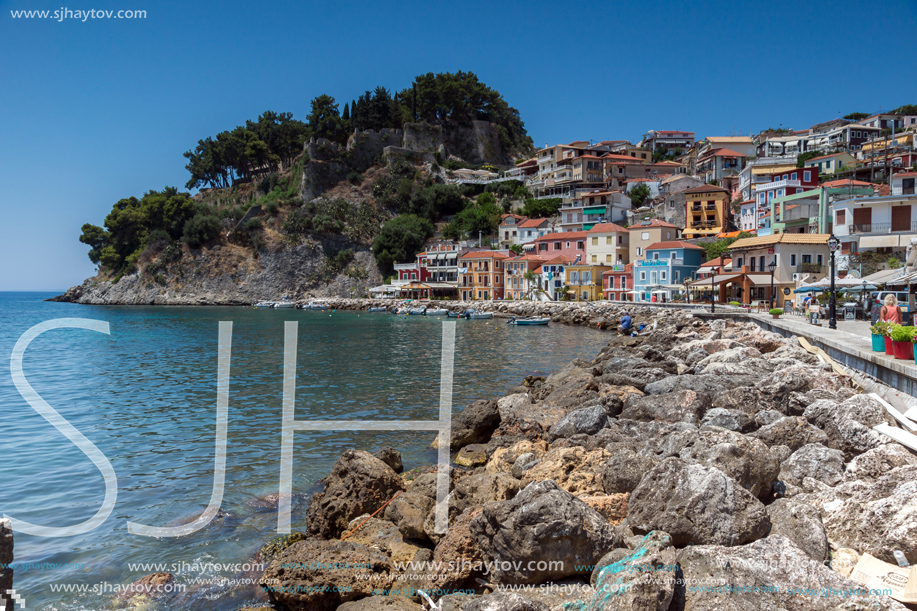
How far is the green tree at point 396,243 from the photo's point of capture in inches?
2854

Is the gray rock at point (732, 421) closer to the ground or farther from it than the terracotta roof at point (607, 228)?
closer to the ground

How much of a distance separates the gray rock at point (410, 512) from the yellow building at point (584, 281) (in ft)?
159

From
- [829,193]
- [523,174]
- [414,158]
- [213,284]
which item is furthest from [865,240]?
[213,284]

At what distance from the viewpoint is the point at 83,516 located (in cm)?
830

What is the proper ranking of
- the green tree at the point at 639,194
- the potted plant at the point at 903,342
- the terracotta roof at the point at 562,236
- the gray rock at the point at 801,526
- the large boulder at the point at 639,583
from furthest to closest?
the green tree at the point at 639,194 < the terracotta roof at the point at 562,236 < the potted plant at the point at 903,342 < the gray rock at the point at 801,526 < the large boulder at the point at 639,583

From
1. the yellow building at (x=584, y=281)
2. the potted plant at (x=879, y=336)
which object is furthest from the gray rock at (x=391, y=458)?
the yellow building at (x=584, y=281)

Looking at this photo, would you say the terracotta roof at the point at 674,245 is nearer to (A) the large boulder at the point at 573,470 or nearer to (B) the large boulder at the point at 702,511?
(A) the large boulder at the point at 573,470

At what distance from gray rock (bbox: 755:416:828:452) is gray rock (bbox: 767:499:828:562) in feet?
7.04

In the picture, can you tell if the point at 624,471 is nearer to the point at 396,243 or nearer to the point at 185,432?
the point at 185,432

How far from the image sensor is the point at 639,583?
12.3 ft

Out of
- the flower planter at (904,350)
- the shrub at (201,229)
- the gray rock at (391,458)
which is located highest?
the shrub at (201,229)

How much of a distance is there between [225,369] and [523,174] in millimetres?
81614

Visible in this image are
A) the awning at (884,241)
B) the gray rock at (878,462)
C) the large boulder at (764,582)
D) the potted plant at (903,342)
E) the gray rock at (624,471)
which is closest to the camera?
the large boulder at (764,582)

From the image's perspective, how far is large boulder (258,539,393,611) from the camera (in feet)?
17.1
